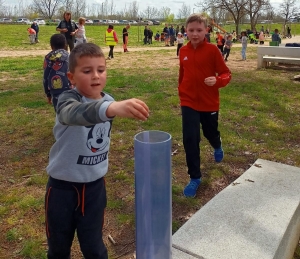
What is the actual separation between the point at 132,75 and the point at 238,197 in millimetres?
7624

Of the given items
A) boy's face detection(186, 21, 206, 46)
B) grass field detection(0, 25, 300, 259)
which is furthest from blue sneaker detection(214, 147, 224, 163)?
boy's face detection(186, 21, 206, 46)

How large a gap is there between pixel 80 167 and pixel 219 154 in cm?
262

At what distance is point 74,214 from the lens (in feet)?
6.44

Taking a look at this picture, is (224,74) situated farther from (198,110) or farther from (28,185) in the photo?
(28,185)

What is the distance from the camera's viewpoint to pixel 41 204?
330cm

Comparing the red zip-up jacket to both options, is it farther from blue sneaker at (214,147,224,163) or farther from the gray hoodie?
the gray hoodie

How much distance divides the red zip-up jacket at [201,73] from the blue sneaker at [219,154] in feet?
2.73

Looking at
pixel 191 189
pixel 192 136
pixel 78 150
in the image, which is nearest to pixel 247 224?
pixel 191 189

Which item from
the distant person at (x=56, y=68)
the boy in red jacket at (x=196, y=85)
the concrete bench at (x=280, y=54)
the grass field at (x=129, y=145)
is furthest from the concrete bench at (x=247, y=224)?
the concrete bench at (x=280, y=54)

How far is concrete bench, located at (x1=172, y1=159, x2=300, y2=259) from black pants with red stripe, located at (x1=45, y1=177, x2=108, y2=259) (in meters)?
0.61

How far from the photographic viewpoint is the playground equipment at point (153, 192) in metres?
1.71

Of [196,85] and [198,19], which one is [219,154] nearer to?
[196,85]

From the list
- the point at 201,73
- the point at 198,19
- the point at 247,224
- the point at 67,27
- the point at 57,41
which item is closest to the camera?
the point at 247,224

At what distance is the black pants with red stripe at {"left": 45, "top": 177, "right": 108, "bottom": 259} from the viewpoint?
1907 millimetres
